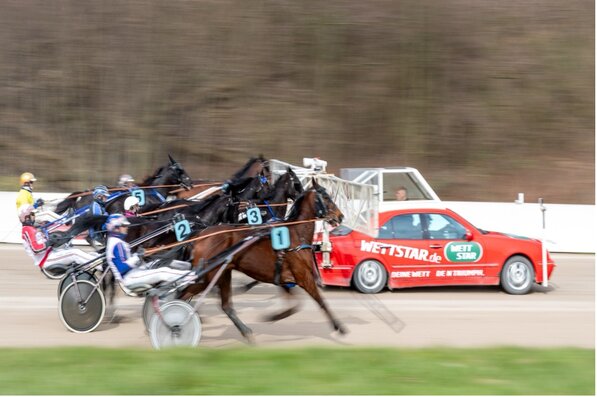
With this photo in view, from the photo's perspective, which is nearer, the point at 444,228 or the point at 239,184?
the point at 444,228

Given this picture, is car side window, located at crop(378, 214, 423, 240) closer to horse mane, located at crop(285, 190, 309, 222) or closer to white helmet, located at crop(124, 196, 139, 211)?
horse mane, located at crop(285, 190, 309, 222)

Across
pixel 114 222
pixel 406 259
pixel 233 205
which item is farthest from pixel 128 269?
pixel 406 259

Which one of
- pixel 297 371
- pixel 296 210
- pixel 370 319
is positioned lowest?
pixel 370 319

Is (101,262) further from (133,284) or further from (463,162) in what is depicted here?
(463,162)

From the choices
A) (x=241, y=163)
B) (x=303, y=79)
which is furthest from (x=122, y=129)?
(x=303, y=79)

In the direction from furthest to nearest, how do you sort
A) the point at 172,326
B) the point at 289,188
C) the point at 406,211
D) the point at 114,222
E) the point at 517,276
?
the point at 406,211 < the point at 517,276 < the point at 289,188 < the point at 114,222 < the point at 172,326

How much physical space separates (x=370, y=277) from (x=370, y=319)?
1.93 metres

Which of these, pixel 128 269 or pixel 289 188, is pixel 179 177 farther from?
pixel 128 269

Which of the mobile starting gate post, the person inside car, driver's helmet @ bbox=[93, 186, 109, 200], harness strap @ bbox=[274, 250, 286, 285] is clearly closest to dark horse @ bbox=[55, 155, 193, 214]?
driver's helmet @ bbox=[93, 186, 109, 200]

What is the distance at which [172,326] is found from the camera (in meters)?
8.48

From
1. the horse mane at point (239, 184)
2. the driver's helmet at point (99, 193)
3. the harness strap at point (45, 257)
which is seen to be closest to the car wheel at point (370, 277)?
the horse mane at point (239, 184)

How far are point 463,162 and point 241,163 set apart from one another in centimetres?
699

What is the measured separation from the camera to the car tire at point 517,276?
12.9m

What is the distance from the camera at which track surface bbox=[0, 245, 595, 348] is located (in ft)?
31.5
